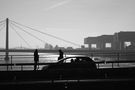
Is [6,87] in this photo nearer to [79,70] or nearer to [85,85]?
[85,85]

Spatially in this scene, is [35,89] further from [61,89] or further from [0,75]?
[0,75]

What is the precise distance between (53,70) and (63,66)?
0.59 m

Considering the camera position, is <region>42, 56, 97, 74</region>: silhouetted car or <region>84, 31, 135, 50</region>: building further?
<region>84, 31, 135, 50</region>: building

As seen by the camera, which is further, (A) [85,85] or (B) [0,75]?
(B) [0,75]

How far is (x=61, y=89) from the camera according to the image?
25.8 feet

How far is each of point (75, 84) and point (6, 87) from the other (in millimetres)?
2805

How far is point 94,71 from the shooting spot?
10773mm

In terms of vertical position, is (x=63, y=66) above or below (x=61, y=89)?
above

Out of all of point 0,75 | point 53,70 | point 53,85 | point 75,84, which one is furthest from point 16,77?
point 75,84


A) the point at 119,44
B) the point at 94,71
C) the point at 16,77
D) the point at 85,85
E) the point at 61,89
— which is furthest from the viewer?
the point at 119,44

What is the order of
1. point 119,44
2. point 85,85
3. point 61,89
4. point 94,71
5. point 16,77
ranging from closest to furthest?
point 61,89
point 85,85
point 16,77
point 94,71
point 119,44

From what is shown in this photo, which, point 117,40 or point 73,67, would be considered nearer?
point 73,67

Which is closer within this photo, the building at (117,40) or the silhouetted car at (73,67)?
the silhouetted car at (73,67)

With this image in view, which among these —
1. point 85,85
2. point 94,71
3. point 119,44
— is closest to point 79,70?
point 94,71
